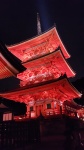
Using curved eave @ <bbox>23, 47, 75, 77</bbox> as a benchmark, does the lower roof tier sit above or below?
below

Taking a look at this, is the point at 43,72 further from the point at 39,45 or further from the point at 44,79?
the point at 39,45

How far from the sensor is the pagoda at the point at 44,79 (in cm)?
1623

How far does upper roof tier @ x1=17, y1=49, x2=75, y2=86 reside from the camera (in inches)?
725

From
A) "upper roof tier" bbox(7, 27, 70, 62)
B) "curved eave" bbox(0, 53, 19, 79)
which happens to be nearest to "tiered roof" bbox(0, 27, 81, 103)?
"upper roof tier" bbox(7, 27, 70, 62)

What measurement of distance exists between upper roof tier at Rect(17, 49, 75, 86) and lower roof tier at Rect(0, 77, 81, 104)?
6.88 ft

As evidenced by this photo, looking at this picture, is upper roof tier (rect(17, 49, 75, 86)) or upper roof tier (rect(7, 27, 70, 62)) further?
upper roof tier (rect(7, 27, 70, 62))

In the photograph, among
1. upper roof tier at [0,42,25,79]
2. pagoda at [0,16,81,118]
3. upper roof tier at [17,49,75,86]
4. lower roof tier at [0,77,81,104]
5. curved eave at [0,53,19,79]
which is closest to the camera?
upper roof tier at [0,42,25,79]

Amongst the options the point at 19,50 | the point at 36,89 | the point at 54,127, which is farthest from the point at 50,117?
the point at 19,50

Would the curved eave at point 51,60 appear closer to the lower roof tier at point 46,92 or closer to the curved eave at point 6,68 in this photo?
the lower roof tier at point 46,92

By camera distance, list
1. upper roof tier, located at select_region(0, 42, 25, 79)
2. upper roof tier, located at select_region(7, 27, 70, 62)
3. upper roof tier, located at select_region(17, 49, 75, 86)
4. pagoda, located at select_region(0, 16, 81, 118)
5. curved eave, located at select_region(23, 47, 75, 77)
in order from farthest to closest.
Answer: upper roof tier, located at select_region(7, 27, 70, 62) < upper roof tier, located at select_region(17, 49, 75, 86) < curved eave, located at select_region(23, 47, 75, 77) < pagoda, located at select_region(0, 16, 81, 118) < upper roof tier, located at select_region(0, 42, 25, 79)

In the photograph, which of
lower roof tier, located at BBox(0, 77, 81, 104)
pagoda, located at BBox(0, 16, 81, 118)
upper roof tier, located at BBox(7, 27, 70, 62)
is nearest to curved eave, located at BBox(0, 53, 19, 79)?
pagoda, located at BBox(0, 16, 81, 118)

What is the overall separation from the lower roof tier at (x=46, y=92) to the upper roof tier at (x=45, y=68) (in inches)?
82.5

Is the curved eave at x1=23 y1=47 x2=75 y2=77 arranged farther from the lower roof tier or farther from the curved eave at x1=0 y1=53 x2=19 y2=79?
the curved eave at x1=0 y1=53 x2=19 y2=79

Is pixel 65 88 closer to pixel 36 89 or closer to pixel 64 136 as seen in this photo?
pixel 36 89
